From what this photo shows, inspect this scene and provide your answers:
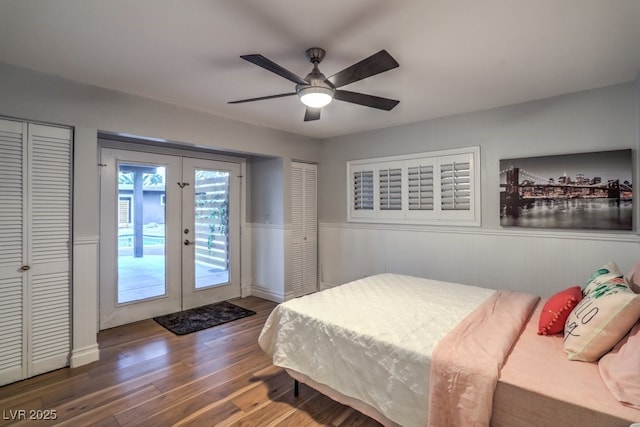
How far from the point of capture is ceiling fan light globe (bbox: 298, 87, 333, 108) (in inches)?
83.4

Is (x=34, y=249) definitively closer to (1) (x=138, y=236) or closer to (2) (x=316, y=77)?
(1) (x=138, y=236)

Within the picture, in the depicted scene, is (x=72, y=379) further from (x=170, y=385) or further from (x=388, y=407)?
(x=388, y=407)

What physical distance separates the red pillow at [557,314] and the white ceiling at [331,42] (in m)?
1.66

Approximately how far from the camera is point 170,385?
8.31ft

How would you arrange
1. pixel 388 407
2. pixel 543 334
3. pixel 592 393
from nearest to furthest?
pixel 592 393, pixel 388 407, pixel 543 334

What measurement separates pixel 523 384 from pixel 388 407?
0.70m

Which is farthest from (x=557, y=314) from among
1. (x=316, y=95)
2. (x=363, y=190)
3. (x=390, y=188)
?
(x=363, y=190)

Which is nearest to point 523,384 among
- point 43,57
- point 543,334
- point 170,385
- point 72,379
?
point 543,334

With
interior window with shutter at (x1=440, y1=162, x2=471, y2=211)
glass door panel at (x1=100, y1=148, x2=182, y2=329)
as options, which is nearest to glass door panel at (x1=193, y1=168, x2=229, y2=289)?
glass door panel at (x1=100, y1=148, x2=182, y2=329)

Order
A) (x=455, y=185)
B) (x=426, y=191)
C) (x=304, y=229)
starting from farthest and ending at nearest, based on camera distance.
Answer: (x=304, y=229) < (x=426, y=191) < (x=455, y=185)

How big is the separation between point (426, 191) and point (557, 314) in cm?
229

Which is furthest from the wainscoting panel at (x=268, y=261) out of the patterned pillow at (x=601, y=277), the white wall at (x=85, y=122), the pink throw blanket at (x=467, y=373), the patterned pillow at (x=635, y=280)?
the patterned pillow at (x=635, y=280)

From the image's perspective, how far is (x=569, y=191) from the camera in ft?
10.2

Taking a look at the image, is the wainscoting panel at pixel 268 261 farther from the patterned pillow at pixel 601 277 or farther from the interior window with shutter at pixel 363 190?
the patterned pillow at pixel 601 277
